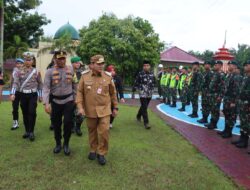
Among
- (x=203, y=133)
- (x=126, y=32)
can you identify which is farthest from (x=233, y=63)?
(x=126, y=32)

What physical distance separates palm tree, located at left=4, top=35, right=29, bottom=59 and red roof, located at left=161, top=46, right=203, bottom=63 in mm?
15998

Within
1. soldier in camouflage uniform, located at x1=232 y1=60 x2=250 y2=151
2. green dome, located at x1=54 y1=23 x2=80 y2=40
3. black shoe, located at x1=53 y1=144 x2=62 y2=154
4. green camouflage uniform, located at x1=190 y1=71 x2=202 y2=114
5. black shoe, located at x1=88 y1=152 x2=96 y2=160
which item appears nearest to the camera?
black shoe, located at x1=88 y1=152 x2=96 y2=160

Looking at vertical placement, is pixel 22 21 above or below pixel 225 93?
above

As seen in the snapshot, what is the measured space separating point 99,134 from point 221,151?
108 inches

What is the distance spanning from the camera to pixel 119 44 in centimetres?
2298

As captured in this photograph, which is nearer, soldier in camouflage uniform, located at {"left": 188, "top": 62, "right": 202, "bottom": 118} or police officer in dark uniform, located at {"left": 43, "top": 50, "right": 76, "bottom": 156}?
police officer in dark uniform, located at {"left": 43, "top": 50, "right": 76, "bottom": 156}

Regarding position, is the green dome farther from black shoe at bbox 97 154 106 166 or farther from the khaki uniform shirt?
black shoe at bbox 97 154 106 166

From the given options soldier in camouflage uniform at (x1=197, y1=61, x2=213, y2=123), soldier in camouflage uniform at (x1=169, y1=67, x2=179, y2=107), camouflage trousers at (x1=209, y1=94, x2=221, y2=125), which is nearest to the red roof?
soldier in camouflage uniform at (x1=169, y1=67, x2=179, y2=107)

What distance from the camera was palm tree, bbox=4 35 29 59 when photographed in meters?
25.9

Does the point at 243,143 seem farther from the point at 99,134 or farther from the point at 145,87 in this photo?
the point at 99,134

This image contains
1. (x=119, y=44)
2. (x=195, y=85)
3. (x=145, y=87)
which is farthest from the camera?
(x=119, y=44)

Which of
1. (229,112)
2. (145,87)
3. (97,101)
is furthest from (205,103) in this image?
(97,101)

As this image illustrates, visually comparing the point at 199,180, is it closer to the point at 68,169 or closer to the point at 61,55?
the point at 68,169

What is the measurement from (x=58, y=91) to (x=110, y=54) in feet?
60.8
